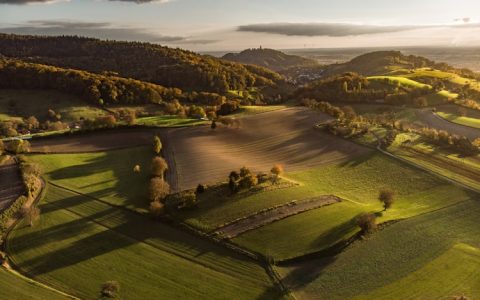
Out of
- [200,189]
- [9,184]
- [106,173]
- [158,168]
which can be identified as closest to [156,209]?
[200,189]

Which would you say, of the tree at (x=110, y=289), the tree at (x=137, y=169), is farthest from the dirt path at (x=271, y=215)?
the tree at (x=137, y=169)

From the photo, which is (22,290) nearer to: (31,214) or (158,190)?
(31,214)

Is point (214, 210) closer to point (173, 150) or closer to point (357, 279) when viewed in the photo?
point (357, 279)

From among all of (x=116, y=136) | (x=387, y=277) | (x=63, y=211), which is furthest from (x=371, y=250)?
(x=116, y=136)

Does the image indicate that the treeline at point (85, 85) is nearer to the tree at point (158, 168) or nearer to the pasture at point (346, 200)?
the tree at point (158, 168)

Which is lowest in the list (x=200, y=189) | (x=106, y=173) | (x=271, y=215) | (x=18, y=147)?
(x=271, y=215)
